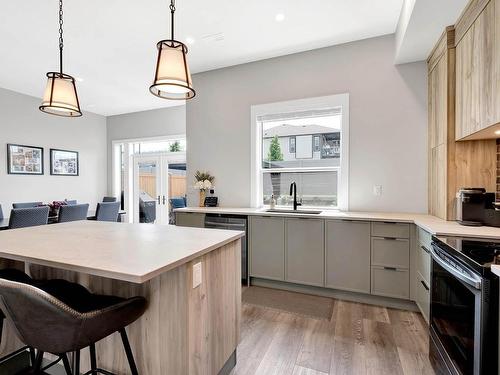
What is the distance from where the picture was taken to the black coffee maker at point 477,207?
2.15 metres

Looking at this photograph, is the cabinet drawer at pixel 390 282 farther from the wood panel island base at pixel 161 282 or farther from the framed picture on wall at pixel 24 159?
the framed picture on wall at pixel 24 159

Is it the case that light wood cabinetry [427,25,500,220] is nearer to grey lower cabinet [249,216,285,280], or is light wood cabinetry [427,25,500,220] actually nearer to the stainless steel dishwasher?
grey lower cabinet [249,216,285,280]

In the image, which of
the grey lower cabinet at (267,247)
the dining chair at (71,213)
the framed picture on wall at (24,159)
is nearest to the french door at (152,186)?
the framed picture on wall at (24,159)

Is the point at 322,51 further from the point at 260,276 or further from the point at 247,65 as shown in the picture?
the point at 260,276

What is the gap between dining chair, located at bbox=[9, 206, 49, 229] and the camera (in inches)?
123

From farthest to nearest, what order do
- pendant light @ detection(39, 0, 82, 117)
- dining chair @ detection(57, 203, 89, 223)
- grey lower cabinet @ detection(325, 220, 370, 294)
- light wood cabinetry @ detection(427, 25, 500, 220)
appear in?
dining chair @ detection(57, 203, 89, 223) → grey lower cabinet @ detection(325, 220, 370, 294) → light wood cabinetry @ detection(427, 25, 500, 220) → pendant light @ detection(39, 0, 82, 117)

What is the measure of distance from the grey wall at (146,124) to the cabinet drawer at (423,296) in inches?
195

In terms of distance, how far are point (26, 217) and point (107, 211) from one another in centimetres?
119

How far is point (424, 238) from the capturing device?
7.50 feet

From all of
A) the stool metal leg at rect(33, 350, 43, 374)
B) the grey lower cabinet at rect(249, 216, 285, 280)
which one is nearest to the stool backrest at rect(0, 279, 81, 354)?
the stool metal leg at rect(33, 350, 43, 374)

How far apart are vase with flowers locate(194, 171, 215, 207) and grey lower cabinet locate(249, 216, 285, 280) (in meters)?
1.13

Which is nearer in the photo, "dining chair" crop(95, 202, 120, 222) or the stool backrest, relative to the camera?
the stool backrest

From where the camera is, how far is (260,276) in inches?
127

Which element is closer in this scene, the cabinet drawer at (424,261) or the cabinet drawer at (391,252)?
the cabinet drawer at (424,261)
